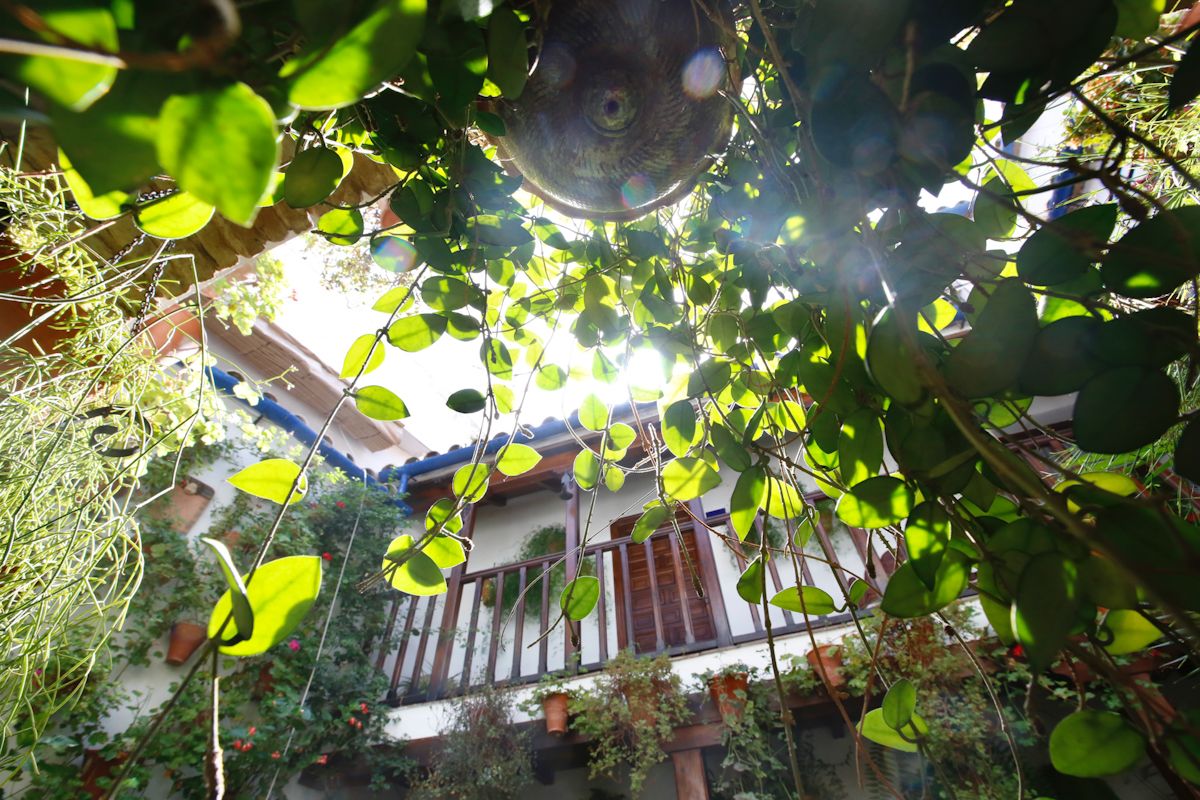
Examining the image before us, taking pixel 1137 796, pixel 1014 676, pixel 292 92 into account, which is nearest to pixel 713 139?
pixel 292 92

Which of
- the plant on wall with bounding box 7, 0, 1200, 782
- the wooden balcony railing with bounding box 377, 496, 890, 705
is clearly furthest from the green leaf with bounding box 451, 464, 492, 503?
the wooden balcony railing with bounding box 377, 496, 890, 705

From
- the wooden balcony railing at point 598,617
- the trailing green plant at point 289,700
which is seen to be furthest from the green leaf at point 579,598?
the wooden balcony railing at point 598,617

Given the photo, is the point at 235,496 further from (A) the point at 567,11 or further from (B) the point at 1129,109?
(B) the point at 1129,109

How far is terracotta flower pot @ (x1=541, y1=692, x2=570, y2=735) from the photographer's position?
282 centimetres

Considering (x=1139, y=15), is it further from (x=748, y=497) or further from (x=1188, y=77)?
(x=748, y=497)

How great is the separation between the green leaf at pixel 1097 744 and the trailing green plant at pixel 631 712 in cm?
265

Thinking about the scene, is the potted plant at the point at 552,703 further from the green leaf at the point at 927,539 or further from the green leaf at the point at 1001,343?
the green leaf at the point at 1001,343

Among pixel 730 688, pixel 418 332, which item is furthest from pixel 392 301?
pixel 730 688

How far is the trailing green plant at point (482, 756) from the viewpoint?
2723 mm

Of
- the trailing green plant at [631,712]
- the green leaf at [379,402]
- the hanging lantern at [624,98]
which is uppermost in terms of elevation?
the trailing green plant at [631,712]

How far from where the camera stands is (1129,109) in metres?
1.43

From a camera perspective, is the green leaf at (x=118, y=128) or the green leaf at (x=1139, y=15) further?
the green leaf at (x=1139, y=15)

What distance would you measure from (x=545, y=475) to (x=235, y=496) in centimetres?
205

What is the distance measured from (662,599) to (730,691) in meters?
1.18
